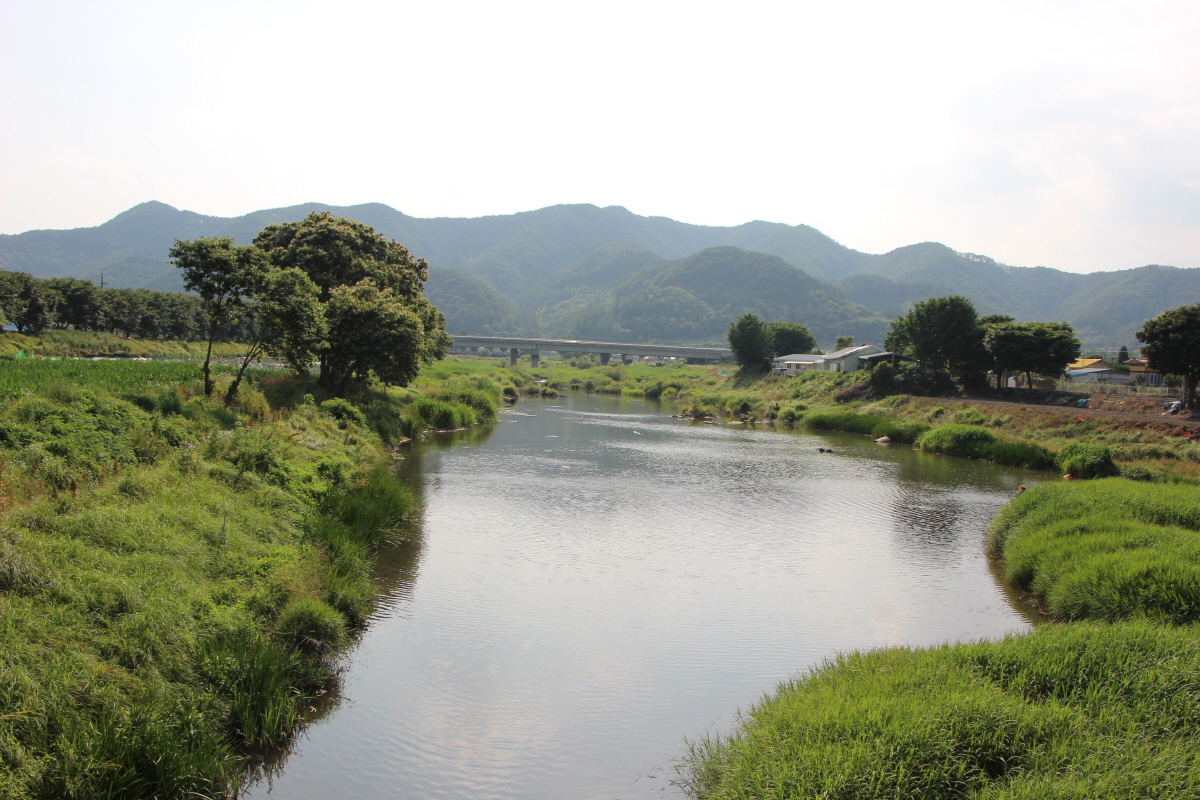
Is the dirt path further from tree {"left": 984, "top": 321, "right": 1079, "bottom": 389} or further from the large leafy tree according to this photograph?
the large leafy tree

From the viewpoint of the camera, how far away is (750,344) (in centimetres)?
10094

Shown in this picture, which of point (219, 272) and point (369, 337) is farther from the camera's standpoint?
point (369, 337)

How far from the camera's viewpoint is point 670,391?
3829 inches

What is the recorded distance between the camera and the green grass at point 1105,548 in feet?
43.0

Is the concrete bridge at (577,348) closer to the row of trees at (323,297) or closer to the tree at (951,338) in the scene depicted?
the tree at (951,338)

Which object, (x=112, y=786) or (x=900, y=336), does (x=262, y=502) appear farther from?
(x=900, y=336)

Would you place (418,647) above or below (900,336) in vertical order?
below

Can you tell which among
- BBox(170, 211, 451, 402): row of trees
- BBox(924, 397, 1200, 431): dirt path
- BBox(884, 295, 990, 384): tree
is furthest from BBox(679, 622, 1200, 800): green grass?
BBox(884, 295, 990, 384): tree

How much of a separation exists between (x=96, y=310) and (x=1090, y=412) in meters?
88.0

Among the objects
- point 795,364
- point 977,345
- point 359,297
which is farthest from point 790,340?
point 359,297

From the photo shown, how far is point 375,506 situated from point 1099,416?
1787 inches

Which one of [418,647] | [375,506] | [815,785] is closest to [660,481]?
[375,506]

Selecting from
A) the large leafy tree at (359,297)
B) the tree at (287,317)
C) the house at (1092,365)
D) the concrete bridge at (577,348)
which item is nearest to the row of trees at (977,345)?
the house at (1092,365)

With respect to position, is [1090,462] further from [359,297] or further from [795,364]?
[795,364]
